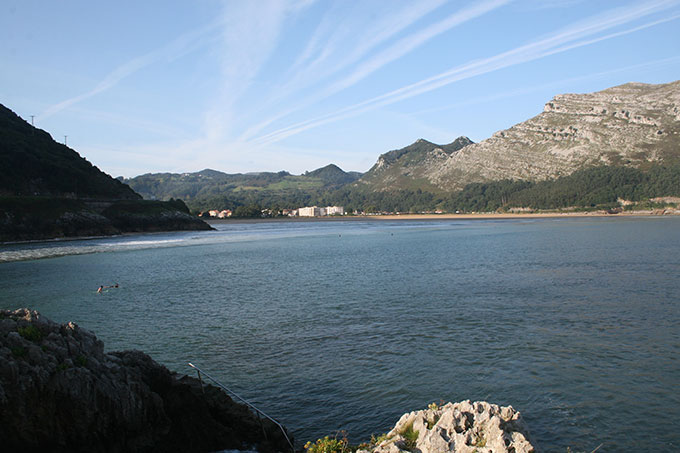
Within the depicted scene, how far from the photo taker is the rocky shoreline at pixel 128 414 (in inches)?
281

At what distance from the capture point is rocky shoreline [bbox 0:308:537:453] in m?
7.14

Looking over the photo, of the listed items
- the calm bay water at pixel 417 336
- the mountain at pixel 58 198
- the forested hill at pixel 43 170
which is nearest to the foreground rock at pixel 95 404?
the calm bay water at pixel 417 336

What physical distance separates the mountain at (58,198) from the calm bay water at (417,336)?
4936cm

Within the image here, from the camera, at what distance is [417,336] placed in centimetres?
1645

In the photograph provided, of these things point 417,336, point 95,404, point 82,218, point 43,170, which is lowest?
point 417,336

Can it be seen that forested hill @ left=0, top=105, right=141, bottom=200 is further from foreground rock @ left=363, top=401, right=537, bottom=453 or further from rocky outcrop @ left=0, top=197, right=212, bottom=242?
foreground rock @ left=363, top=401, right=537, bottom=453

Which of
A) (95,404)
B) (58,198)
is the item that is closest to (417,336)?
(95,404)

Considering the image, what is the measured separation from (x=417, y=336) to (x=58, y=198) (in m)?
90.6

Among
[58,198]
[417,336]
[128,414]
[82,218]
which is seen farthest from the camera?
A: [82,218]

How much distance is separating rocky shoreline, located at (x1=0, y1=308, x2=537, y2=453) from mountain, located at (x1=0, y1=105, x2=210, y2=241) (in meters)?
79.0

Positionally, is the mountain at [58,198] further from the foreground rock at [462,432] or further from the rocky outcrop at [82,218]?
the foreground rock at [462,432]

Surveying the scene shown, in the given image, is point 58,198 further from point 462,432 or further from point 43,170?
point 462,432

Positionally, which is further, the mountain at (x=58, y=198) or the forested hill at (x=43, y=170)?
the forested hill at (x=43, y=170)

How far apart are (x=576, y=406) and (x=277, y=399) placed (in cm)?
743
